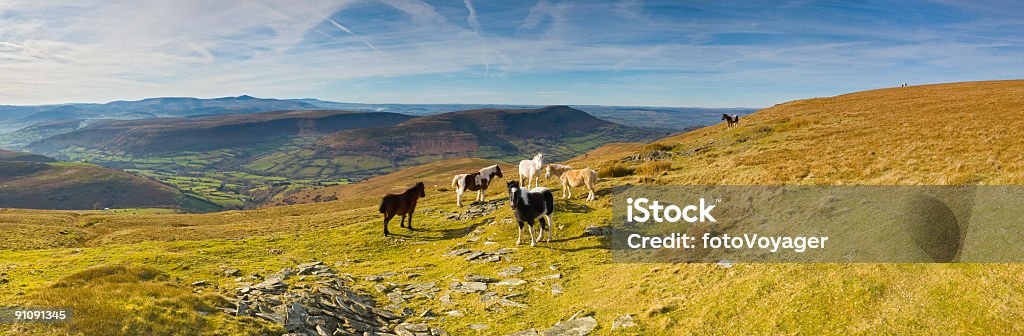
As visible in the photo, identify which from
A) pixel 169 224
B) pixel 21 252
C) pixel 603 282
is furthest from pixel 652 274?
pixel 169 224

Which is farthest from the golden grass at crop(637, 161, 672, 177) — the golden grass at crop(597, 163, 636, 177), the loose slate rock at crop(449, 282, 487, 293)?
the loose slate rock at crop(449, 282, 487, 293)

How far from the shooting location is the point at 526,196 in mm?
19406

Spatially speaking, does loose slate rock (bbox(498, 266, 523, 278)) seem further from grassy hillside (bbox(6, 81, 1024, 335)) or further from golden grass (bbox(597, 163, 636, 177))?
golden grass (bbox(597, 163, 636, 177))

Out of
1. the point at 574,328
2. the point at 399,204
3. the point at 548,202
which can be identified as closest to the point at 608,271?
the point at 574,328

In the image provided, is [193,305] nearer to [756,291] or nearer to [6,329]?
[6,329]

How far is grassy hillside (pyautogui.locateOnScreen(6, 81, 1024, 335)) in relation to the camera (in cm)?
980

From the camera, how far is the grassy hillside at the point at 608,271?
386 inches

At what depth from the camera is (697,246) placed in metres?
15.6

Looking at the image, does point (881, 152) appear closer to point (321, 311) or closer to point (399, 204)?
point (399, 204)

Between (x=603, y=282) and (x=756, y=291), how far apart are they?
187 inches

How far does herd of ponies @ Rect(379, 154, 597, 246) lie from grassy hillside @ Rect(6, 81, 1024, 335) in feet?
3.42

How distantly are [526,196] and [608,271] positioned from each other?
5377 mm

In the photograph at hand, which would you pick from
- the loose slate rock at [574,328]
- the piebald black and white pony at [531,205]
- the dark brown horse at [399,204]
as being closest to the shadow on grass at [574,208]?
the piebald black and white pony at [531,205]

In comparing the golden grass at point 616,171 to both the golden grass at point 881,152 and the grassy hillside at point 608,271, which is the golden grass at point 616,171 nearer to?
the grassy hillside at point 608,271
